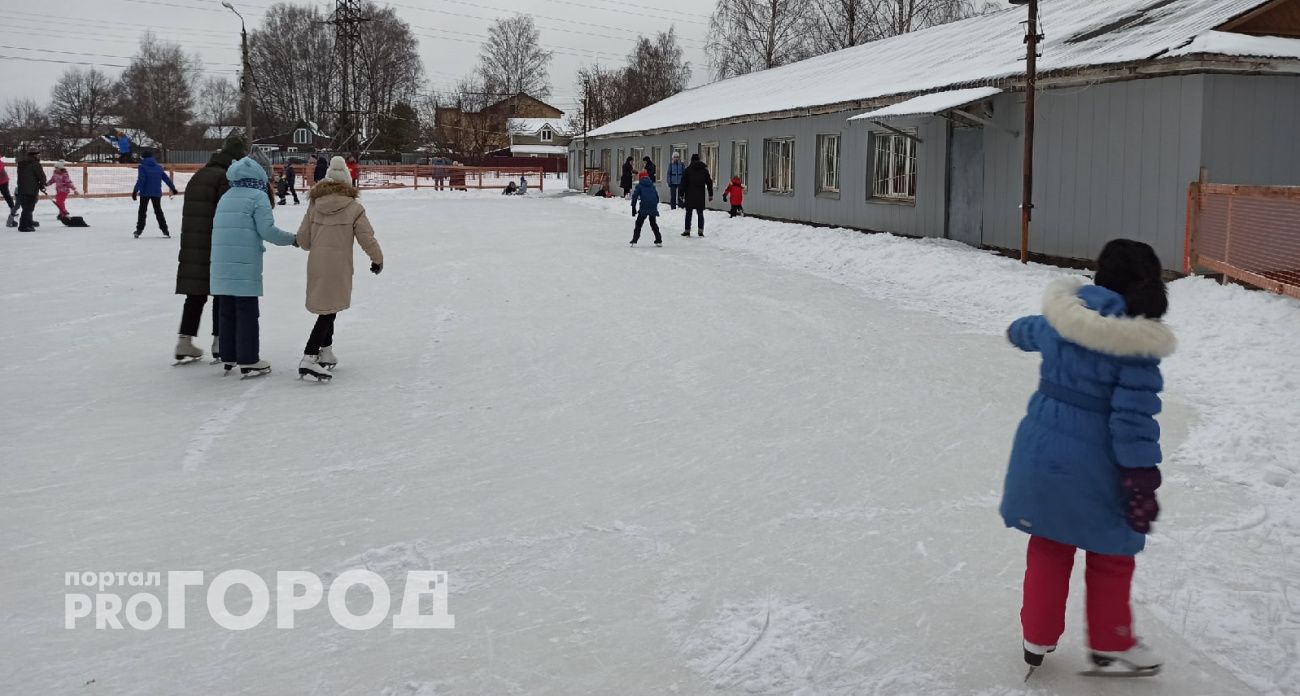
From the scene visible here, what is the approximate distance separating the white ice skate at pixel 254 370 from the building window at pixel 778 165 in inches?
712

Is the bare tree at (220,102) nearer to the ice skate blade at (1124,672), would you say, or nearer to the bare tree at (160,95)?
the bare tree at (160,95)

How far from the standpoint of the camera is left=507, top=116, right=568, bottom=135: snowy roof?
292 ft

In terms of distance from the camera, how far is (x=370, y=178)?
158ft

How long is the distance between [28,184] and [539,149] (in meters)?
77.3

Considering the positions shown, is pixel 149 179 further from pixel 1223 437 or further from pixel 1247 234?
pixel 1223 437

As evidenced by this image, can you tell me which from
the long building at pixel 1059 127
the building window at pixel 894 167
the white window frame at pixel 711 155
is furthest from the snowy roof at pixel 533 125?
the building window at pixel 894 167

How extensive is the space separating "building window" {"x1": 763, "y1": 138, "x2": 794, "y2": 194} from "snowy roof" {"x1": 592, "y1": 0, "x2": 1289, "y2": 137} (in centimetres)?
91

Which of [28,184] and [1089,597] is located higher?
[28,184]

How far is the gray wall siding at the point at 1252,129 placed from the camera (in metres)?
12.4

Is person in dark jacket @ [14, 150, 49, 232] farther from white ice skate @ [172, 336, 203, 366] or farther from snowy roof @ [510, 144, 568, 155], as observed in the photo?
snowy roof @ [510, 144, 568, 155]

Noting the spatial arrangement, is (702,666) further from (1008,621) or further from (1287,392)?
(1287,392)

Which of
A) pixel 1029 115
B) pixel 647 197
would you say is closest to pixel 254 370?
pixel 1029 115

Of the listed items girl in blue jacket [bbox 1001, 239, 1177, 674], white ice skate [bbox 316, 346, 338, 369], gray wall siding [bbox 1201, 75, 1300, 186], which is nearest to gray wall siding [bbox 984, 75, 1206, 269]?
gray wall siding [bbox 1201, 75, 1300, 186]

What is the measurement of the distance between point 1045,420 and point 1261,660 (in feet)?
3.68
